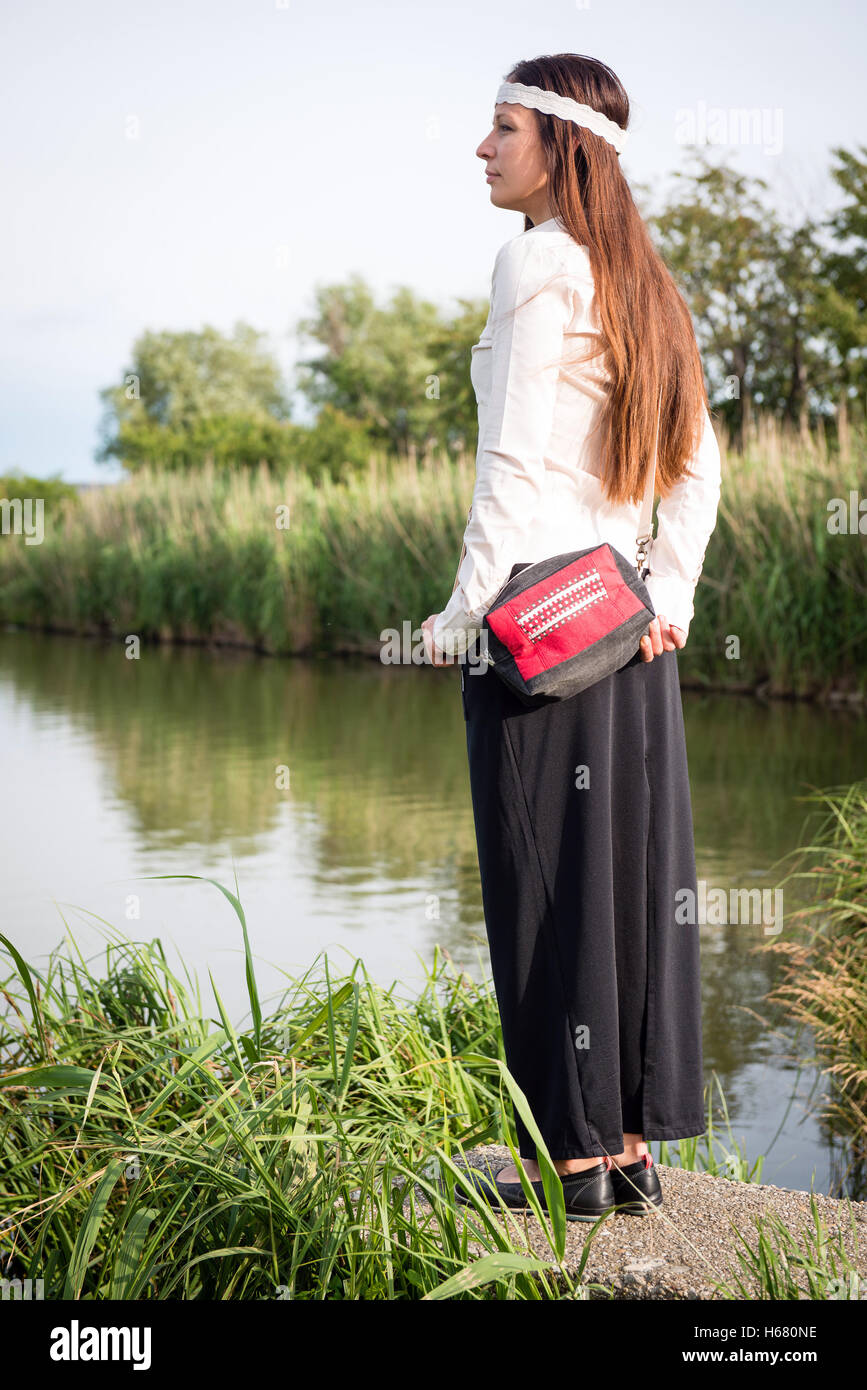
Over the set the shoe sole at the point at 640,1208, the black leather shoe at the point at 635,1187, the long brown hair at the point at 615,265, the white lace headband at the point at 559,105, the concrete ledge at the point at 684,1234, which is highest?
the white lace headband at the point at 559,105

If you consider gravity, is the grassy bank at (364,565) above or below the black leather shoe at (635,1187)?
above

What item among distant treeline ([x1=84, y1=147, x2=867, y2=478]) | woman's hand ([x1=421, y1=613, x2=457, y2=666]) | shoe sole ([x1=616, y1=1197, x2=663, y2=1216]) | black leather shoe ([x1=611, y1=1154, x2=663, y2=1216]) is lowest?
shoe sole ([x1=616, y1=1197, x2=663, y2=1216])

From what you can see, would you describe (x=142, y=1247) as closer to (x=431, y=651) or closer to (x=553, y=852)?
(x=553, y=852)

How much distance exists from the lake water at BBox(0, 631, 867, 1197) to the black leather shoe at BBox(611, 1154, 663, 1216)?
3.48 ft

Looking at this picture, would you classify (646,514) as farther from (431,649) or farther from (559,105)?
(559,105)

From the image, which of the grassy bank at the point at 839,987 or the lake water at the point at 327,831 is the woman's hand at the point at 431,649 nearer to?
the lake water at the point at 327,831

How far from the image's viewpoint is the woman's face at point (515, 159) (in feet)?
7.41

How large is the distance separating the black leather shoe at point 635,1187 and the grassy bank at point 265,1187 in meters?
0.14

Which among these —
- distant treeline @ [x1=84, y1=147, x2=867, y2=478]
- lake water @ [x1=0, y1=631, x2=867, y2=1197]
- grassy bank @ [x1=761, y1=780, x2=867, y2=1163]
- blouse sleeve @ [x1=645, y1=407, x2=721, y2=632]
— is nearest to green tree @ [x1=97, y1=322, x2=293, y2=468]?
distant treeline @ [x1=84, y1=147, x2=867, y2=478]

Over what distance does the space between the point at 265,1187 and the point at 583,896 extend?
0.64 m

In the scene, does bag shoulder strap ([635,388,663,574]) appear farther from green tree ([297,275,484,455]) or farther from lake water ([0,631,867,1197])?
green tree ([297,275,484,455])

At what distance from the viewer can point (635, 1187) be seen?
7.71ft

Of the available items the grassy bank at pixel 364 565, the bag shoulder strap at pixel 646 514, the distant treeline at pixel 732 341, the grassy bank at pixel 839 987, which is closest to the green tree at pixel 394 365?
the distant treeline at pixel 732 341

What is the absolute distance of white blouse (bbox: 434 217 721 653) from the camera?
2148 millimetres
